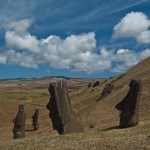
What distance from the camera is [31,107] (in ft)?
273

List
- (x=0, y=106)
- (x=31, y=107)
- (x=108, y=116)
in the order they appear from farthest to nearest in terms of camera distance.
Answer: (x=31, y=107)
(x=0, y=106)
(x=108, y=116)

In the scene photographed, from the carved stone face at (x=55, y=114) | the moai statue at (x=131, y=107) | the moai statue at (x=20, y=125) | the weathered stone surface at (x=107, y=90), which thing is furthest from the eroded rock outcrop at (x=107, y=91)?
the carved stone face at (x=55, y=114)

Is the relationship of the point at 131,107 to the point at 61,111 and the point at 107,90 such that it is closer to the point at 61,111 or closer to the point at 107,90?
the point at 61,111

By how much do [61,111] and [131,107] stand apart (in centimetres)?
623

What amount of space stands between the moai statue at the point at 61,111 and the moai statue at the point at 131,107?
4.21 m

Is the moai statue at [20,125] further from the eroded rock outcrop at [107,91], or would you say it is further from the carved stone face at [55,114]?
the eroded rock outcrop at [107,91]

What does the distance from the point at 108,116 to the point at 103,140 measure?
26.4 metres

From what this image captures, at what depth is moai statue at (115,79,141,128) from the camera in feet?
113

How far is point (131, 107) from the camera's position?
115ft

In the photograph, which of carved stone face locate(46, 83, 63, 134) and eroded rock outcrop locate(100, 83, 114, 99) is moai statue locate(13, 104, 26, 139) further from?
eroded rock outcrop locate(100, 83, 114, 99)

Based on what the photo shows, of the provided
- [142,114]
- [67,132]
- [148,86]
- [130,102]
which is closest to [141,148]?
[67,132]

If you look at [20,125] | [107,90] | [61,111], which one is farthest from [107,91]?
[61,111]

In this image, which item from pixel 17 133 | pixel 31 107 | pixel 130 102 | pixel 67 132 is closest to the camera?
pixel 67 132

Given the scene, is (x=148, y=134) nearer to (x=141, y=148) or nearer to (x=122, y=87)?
(x=141, y=148)
